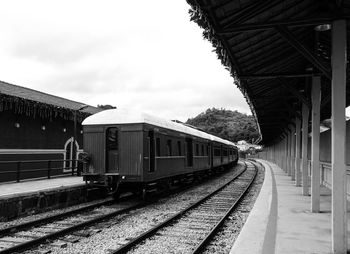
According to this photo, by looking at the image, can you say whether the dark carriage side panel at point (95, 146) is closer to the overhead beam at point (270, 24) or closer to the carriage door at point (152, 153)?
the carriage door at point (152, 153)

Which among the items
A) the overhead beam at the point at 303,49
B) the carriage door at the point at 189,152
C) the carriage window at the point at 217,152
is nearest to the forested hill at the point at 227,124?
the carriage window at the point at 217,152

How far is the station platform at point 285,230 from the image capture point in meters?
5.68

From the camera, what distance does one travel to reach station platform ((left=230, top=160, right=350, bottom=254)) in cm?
568

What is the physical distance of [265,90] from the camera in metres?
13.0

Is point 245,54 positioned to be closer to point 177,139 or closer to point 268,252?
point 268,252

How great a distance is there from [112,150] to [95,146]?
56 cm

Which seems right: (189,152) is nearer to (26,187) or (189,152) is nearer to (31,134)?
(31,134)

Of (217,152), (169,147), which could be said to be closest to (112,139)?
(169,147)

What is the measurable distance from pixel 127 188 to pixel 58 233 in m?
4.99

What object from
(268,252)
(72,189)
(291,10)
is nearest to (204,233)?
(268,252)

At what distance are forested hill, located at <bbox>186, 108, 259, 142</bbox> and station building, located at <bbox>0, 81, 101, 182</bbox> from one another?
75389 mm

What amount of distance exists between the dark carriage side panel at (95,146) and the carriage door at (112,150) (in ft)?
0.51

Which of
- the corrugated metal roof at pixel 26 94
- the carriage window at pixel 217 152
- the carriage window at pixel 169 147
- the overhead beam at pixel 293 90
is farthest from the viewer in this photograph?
the carriage window at pixel 217 152

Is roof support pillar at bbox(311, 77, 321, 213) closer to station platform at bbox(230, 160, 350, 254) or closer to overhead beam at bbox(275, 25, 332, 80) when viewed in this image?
station platform at bbox(230, 160, 350, 254)
